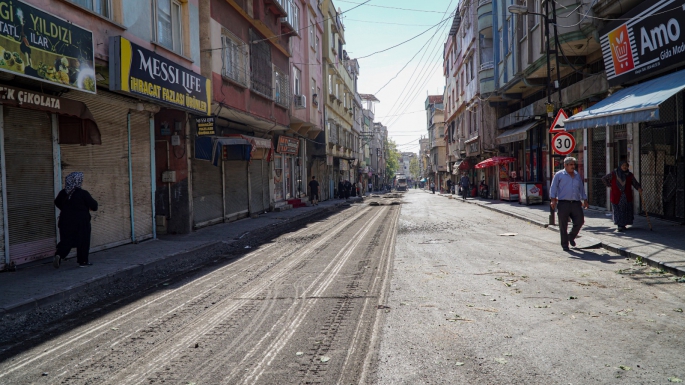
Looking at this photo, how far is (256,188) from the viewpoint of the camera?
21.4 metres

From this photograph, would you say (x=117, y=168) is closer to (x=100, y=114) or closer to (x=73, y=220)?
(x=100, y=114)

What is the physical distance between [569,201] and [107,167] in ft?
33.1

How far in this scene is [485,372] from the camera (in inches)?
143

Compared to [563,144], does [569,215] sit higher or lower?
lower

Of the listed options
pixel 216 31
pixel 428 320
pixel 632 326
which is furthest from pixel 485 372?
pixel 216 31

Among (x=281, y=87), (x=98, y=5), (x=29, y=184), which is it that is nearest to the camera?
(x=29, y=184)

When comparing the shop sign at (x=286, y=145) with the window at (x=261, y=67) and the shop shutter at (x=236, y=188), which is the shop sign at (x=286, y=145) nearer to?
the window at (x=261, y=67)

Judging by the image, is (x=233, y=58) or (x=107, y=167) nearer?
(x=107, y=167)

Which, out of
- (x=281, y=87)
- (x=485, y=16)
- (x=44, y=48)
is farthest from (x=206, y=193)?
(x=485, y=16)

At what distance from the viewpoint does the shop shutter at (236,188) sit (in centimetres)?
1782

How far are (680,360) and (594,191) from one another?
15965 mm

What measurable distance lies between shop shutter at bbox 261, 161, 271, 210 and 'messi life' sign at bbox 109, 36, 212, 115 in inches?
336

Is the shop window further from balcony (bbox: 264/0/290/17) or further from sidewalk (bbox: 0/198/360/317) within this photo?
balcony (bbox: 264/0/290/17)

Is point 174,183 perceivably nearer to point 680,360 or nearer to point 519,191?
point 680,360
